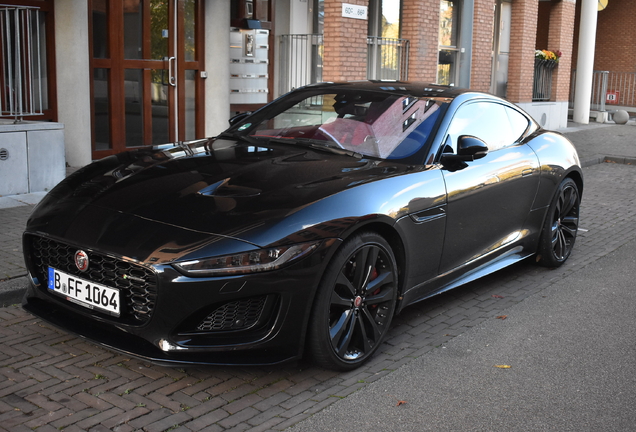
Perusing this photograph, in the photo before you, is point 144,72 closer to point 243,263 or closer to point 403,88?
point 403,88

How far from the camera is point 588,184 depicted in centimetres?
1172

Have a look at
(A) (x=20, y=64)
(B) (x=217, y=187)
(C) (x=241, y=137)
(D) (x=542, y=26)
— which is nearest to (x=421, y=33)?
(A) (x=20, y=64)

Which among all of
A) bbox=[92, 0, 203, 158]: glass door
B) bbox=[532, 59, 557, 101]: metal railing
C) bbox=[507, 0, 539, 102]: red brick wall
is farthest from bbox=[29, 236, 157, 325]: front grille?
bbox=[532, 59, 557, 101]: metal railing

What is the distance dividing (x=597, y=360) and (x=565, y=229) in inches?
92.2

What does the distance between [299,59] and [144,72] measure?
13.4 feet

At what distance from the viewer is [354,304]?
4027mm

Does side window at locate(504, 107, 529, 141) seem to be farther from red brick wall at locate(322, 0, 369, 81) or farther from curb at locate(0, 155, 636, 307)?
red brick wall at locate(322, 0, 369, 81)

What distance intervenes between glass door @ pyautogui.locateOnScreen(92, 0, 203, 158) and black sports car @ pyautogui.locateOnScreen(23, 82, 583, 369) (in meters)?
5.83

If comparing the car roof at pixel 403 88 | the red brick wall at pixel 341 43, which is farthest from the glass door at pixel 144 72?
the car roof at pixel 403 88

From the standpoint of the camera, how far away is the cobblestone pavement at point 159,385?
341 cm

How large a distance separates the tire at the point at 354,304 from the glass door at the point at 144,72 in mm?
7451

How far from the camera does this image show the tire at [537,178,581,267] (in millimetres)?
6234

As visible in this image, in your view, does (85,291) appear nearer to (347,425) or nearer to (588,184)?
(347,425)

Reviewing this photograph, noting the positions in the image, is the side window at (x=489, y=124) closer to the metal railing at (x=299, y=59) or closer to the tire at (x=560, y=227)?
the tire at (x=560, y=227)
